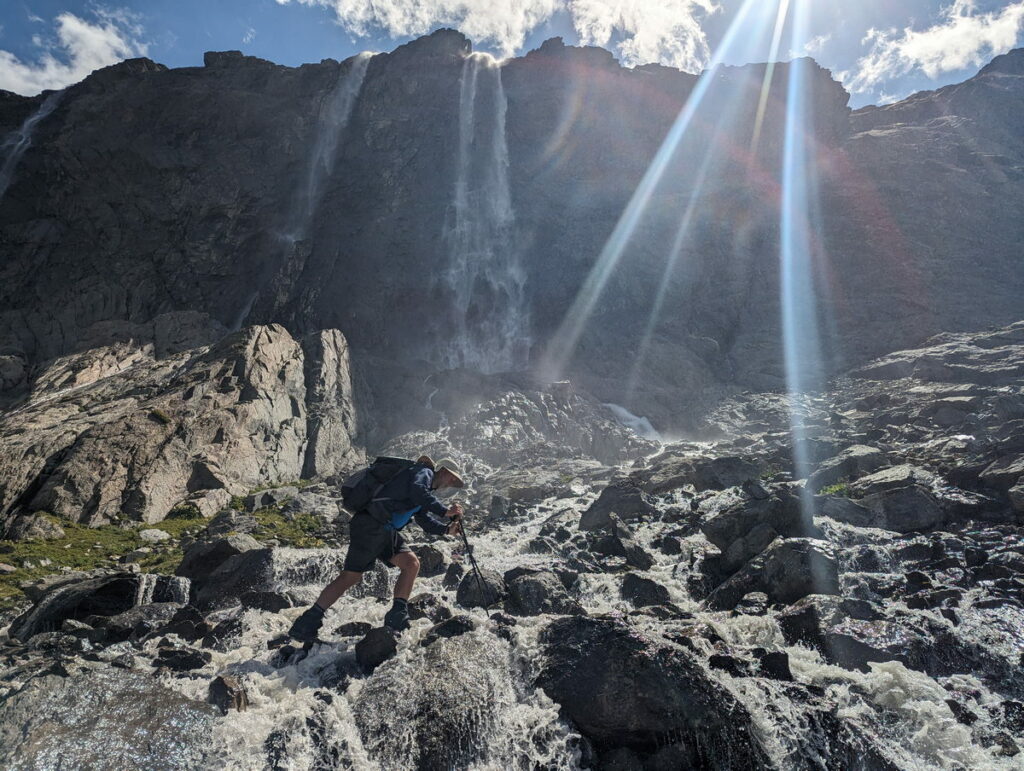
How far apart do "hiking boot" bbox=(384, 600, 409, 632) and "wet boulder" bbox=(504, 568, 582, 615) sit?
7.23 feet

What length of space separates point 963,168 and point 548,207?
42.5 metres

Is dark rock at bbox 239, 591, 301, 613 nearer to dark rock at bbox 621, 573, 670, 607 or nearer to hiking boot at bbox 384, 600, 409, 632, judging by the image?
hiking boot at bbox 384, 600, 409, 632

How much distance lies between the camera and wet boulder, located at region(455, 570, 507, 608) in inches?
417

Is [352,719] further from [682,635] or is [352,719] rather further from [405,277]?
[405,277]

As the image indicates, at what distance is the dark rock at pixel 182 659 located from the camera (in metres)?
8.02

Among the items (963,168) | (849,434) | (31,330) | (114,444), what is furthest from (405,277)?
(963,168)

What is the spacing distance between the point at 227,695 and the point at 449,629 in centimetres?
309

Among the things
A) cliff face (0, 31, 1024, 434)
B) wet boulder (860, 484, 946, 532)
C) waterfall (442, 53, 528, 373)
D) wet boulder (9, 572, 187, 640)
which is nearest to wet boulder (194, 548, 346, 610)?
wet boulder (9, 572, 187, 640)

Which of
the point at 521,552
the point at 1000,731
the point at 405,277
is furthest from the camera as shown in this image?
the point at 405,277

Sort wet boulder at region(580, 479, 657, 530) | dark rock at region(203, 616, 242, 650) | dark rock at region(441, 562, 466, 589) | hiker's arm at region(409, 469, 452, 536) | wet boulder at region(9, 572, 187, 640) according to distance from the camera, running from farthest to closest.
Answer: wet boulder at region(580, 479, 657, 530)
dark rock at region(441, 562, 466, 589)
wet boulder at region(9, 572, 187, 640)
dark rock at region(203, 616, 242, 650)
hiker's arm at region(409, 469, 452, 536)

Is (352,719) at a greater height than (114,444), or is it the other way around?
(114,444)

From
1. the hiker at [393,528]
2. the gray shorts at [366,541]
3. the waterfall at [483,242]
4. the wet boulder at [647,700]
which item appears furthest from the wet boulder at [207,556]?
the waterfall at [483,242]

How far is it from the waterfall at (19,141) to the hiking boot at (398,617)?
6400 cm

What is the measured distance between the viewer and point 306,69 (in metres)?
62.0
